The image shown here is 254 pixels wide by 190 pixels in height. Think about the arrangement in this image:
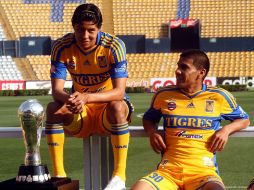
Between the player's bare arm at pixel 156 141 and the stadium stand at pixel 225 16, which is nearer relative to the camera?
the player's bare arm at pixel 156 141

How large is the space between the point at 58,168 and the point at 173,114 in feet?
3.00

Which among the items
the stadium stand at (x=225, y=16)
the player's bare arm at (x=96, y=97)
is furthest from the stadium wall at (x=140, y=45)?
the player's bare arm at (x=96, y=97)

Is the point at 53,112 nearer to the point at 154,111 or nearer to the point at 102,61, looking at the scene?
the point at 102,61

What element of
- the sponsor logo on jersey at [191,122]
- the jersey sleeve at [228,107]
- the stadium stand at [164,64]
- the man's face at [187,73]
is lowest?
the stadium stand at [164,64]

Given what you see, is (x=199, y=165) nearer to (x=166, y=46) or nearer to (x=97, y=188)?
(x=97, y=188)

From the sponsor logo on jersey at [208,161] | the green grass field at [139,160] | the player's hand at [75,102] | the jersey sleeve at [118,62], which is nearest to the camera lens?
the player's hand at [75,102]

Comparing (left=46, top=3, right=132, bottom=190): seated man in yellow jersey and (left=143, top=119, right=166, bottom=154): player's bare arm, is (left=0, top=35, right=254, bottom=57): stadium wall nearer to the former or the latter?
(left=46, top=3, right=132, bottom=190): seated man in yellow jersey

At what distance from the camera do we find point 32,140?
3.33 m

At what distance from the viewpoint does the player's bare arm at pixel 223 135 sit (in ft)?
12.8

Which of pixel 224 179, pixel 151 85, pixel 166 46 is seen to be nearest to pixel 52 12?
pixel 166 46

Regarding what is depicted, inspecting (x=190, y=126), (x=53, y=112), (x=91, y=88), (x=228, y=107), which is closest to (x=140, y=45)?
(x=91, y=88)

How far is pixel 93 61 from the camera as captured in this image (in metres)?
4.34

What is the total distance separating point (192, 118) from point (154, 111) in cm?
30

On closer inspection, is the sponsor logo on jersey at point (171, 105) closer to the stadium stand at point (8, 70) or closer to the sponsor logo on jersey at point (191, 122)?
the sponsor logo on jersey at point (191, 122)
